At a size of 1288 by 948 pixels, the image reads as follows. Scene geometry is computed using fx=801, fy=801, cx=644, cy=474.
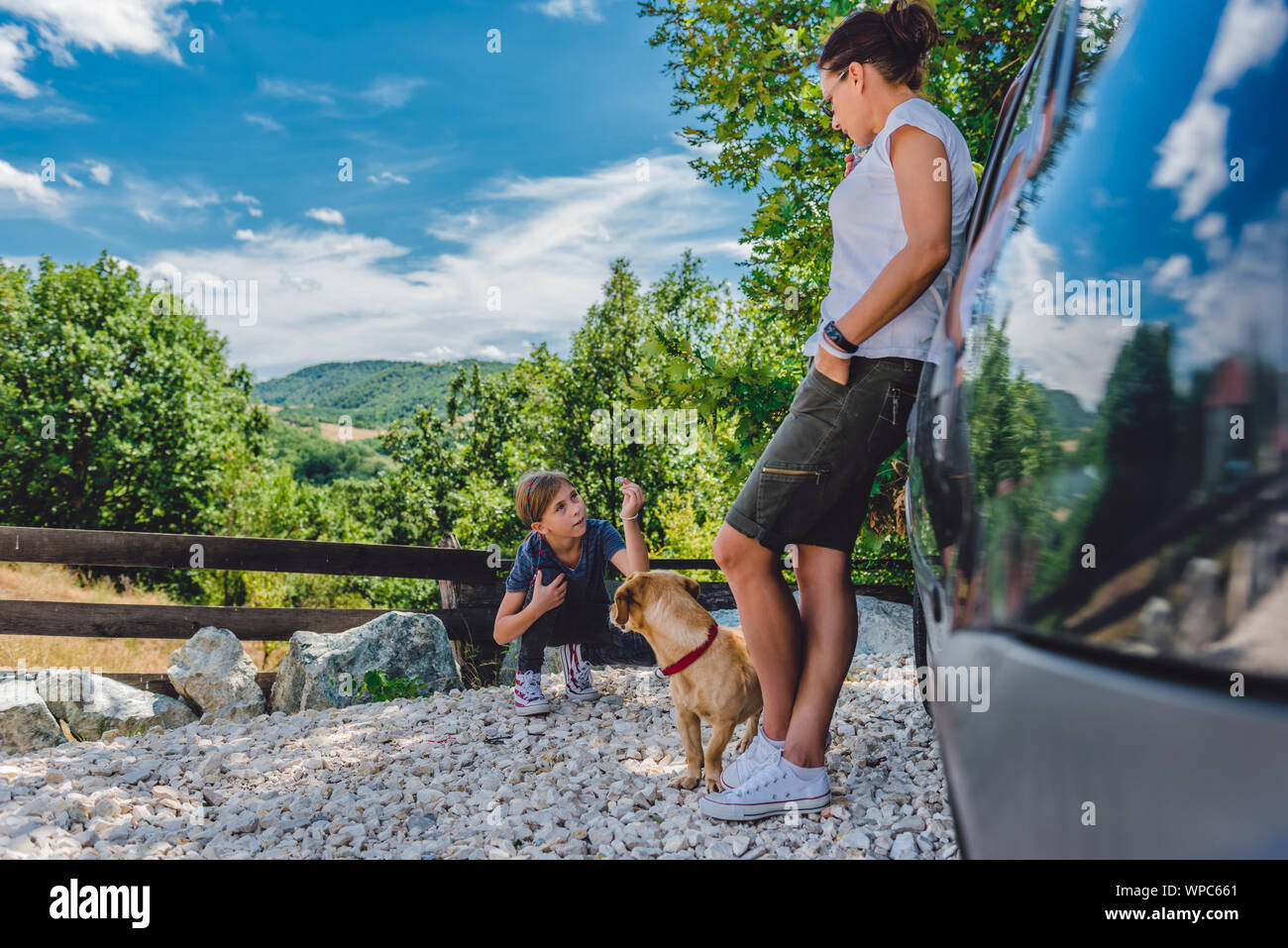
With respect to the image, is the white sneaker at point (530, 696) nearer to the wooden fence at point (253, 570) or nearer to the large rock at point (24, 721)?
the wooden fence at point (253, 570)

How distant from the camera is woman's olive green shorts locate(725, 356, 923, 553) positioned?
7.16 feet

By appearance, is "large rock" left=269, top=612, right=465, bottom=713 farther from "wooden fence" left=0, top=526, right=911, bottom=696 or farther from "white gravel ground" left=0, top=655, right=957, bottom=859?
"white gravel ground" left=0, top=655, right=957, bottom=859

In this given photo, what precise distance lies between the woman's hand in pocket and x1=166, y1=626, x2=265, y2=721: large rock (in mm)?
5328

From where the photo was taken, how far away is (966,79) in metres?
4.85

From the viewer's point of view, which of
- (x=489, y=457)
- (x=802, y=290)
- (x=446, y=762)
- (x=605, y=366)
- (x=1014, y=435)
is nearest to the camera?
(x=1014, y=435)

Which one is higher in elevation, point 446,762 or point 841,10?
point 841,10

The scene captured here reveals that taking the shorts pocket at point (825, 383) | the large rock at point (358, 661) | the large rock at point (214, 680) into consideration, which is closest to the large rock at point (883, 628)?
the large rock at point (358, 661)

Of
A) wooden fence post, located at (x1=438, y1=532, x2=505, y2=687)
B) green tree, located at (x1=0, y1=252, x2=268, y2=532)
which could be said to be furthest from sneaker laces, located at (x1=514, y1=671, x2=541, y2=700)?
green tree, located at (x1=0, y1=252, x2=268, y2=532)

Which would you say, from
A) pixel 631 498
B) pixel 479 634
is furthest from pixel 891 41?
pixel 479 634

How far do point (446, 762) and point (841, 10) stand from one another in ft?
14.2

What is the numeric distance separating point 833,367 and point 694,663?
127 cm

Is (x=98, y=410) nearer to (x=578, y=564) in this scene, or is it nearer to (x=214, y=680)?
(x=214, y=680)
